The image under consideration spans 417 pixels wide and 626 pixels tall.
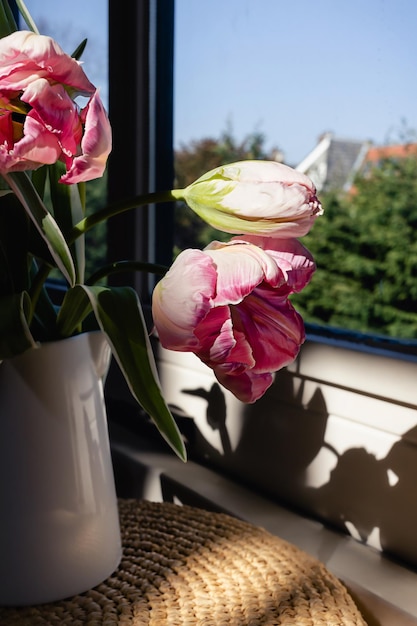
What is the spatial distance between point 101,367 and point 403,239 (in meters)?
0.38

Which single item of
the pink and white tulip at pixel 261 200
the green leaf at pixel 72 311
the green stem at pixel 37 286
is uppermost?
the pink and white tulip at pixel 261 200

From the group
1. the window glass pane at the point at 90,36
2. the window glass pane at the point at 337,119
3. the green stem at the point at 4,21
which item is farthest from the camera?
the window glass pane at the point at 90,36

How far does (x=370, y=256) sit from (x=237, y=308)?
34 cm

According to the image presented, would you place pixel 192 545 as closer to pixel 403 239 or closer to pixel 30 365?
pixel 30 365

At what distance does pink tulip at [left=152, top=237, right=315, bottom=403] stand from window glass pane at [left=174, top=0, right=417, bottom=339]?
29 centimetres

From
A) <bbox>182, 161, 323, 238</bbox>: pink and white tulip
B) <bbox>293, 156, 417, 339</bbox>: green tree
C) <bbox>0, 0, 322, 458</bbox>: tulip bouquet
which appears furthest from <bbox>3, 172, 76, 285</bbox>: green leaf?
<bbox>293, 156, 417, 339</bbox>: green tree

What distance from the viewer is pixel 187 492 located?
3.15 feet

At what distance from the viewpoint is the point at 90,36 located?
132 centimetres

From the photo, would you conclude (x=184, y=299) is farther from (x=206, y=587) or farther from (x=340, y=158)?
(x=340, y=158)

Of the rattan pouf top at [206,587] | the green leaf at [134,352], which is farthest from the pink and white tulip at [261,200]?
the rattan pouf top at [206,587]

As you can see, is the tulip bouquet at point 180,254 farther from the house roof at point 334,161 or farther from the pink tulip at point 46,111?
the house roof at point 334,161

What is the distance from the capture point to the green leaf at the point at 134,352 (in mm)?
568

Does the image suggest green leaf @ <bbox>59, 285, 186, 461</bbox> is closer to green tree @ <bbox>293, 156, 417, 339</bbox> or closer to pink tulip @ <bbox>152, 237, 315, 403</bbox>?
pink tulip @ <bbox>152, 237, 315, 403</bbox>

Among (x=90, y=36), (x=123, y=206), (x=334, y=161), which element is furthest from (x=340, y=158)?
(x=90, y=36)
